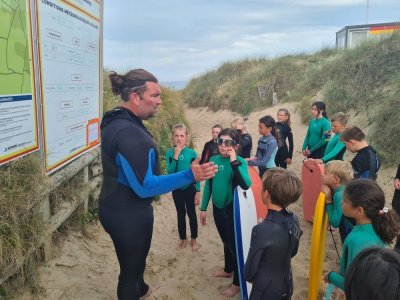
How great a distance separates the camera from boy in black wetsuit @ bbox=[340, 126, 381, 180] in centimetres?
406

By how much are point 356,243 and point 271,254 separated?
0.58 meters

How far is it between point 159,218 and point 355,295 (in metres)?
4.99

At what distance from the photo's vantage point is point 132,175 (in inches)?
97.7

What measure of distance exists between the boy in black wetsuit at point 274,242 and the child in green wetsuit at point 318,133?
4263mm

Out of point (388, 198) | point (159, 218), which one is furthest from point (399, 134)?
point (159, 218)

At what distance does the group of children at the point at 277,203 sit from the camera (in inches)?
96.3

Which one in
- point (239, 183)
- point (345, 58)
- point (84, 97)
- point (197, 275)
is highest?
point (345, 58)

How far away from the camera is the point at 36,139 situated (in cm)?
→ 320

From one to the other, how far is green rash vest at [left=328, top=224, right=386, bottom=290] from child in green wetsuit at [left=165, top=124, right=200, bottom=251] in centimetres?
238

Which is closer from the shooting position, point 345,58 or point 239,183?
point 239,183

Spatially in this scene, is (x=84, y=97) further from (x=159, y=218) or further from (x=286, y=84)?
(x=286, y=84)

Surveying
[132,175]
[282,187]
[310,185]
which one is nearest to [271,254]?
[282,187]

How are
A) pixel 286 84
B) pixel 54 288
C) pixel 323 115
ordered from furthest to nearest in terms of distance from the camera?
pixel 286 84
pixel 323 115
pixel 54 288

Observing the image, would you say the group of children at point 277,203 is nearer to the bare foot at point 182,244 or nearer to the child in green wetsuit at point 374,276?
the bare foot at point 182,244
